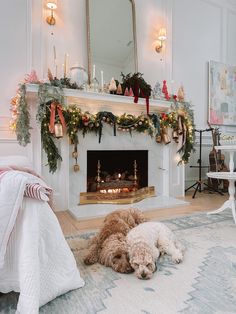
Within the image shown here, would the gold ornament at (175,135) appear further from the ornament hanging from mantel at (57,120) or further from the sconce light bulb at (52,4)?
the sconce light bulb at (52,4)

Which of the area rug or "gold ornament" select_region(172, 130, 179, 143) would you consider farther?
"gold ornament" select_region(172, 130, 179, 143)

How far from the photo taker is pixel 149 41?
3826 mm

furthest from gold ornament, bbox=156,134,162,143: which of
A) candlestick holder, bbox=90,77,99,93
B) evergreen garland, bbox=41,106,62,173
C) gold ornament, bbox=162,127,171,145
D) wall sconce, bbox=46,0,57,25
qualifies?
wall sconce, bbox=46,0,57,25

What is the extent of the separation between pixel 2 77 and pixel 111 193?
85.0 inches

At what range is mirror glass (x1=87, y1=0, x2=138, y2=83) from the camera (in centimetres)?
334

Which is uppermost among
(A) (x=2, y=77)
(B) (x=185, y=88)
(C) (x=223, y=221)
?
(B) (x=185, y=88)

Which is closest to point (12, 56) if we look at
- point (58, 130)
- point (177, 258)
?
point (58, 130)

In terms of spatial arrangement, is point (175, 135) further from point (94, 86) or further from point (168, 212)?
point (94, 86)

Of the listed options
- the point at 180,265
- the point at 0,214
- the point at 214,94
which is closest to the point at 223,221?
the point at 180,265

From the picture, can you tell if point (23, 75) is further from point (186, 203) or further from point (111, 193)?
point (186, 203)

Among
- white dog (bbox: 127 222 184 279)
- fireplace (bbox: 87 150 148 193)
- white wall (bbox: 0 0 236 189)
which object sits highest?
white wall (bbox: 0 0 236 189)

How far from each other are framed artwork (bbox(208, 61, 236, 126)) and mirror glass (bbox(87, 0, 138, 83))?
1.91 meters

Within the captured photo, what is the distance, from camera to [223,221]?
8.13 ft

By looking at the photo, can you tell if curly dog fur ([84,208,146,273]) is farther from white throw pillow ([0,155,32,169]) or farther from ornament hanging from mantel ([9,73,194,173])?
ornament hanging from mantel ([9,73,194,173])
